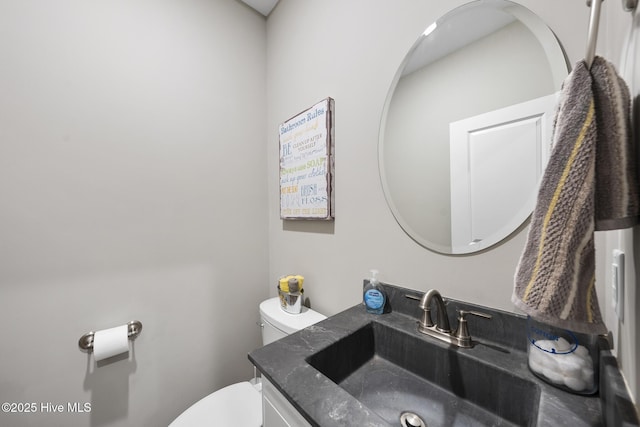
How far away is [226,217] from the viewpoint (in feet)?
4.28

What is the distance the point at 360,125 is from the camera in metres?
0.95

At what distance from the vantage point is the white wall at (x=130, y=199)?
0.85 m

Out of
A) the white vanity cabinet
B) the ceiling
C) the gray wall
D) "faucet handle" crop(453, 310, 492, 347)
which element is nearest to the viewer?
the white vanity cabinet

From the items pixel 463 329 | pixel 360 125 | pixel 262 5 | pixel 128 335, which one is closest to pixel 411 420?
pixel 463 329

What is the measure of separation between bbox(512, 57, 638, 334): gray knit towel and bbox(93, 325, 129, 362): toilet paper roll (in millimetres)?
1351

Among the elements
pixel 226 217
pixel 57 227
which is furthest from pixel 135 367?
pixel 226 217

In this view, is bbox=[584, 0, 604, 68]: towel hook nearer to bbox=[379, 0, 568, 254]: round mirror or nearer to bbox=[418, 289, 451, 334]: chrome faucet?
bbox=[379, 0, 568, 254]: round mirror

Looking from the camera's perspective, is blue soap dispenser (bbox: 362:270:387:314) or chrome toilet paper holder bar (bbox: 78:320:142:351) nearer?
blue soap dispenser (bbox: 362:270:387:314)

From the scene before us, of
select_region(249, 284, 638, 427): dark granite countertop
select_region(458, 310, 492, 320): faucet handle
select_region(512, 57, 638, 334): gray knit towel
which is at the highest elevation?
select_region(512, 57, 638, 334): gray knit towel

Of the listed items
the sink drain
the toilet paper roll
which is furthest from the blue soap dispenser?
the toilet paper roll

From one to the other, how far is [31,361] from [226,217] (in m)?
0.89

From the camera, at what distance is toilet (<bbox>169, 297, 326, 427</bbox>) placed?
3.08ft

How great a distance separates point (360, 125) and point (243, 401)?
4.34ft

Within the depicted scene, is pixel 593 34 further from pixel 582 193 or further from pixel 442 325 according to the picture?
pixel 442 325
